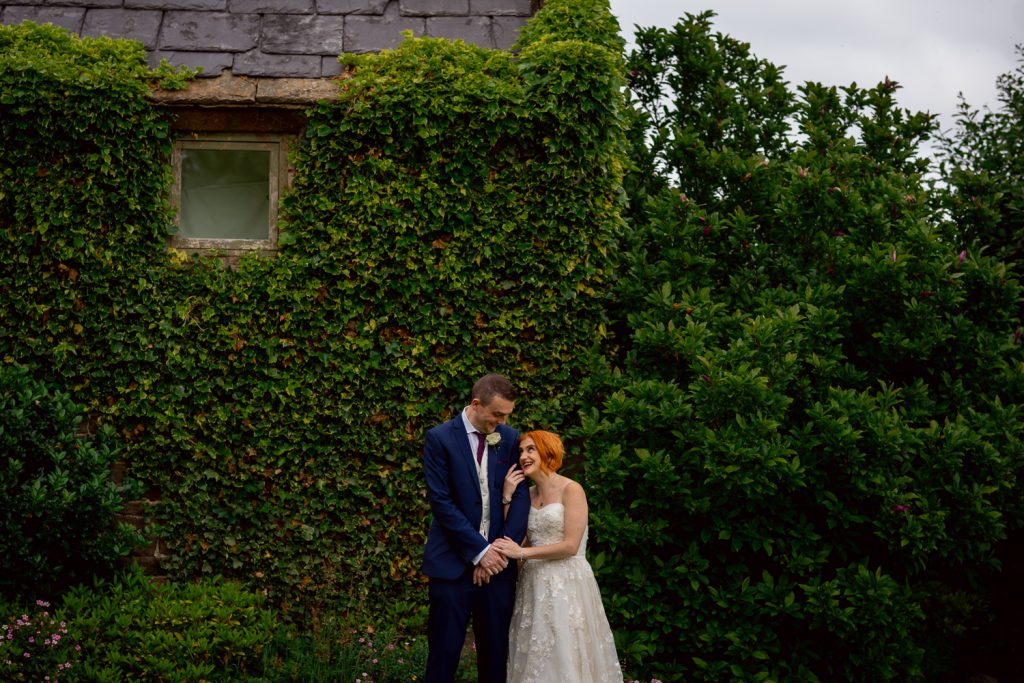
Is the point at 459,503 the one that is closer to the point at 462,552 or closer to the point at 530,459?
the point at 462,552

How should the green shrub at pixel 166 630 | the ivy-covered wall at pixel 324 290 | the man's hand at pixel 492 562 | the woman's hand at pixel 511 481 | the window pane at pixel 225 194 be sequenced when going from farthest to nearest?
the window pane at pixel 225 194 → the ivy-covered wall at pixel 324 290 → the green shrub at pixel 166 630 → the woman's hand at pixel 511 481 → the man's hand at pixel 492 562

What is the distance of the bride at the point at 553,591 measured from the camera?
548 centimetres

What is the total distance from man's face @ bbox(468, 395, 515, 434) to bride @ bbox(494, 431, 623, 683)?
255mm

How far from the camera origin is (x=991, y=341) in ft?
24.0

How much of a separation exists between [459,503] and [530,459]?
475 millimetres

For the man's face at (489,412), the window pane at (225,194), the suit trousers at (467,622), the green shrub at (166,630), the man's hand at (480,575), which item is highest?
the window pane at (225,194)

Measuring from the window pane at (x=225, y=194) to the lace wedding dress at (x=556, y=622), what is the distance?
3745 millimetres

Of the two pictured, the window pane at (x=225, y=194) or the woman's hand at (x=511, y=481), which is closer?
the woman's hand at (x=511, y=481)

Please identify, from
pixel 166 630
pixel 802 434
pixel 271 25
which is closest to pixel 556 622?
pixel 802 434

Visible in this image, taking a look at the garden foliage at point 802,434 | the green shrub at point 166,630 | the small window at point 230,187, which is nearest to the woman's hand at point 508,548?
the garden foliage at point 802,434

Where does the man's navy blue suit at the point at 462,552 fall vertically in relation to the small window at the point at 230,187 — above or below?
below

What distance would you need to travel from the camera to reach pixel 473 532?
5406 mm

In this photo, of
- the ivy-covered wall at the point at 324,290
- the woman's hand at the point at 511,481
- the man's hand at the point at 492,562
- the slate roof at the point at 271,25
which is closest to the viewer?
the man's hand at the point at 492,562

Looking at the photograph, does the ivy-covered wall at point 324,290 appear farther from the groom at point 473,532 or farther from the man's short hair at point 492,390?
the man's short hair at point 492,390
